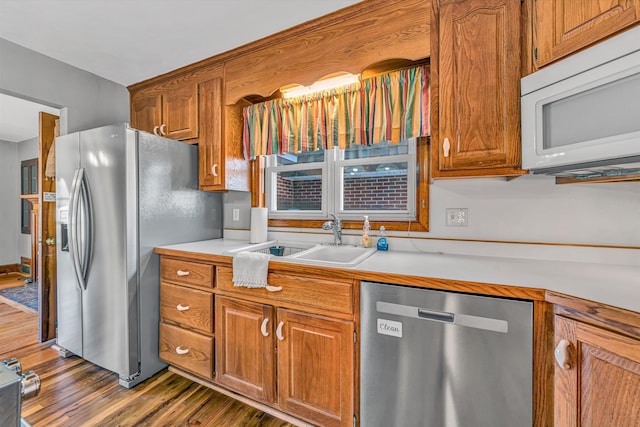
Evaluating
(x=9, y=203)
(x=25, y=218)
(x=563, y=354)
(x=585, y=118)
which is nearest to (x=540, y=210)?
(x=585, y=118)

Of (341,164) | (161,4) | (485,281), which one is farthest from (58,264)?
(485,281)

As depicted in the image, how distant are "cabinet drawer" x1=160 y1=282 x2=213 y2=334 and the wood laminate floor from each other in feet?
1.37

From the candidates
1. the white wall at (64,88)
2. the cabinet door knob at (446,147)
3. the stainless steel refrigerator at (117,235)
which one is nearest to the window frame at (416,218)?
the cabinet door knob at (446,147)

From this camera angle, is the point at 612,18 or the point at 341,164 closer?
the point at 612,18

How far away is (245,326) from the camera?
5.33ft

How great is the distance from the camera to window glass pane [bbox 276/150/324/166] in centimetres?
229

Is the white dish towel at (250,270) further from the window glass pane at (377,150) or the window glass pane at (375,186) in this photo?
the window glass pane at (377,150)

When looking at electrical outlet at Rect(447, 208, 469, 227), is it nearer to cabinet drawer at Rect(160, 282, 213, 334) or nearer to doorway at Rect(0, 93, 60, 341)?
cabinet drawer at Rect(160, 282, 213, 334)

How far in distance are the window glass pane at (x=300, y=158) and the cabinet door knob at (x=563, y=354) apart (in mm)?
1765

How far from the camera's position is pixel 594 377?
0.86 m

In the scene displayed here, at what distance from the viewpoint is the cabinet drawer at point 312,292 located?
52.7 inches

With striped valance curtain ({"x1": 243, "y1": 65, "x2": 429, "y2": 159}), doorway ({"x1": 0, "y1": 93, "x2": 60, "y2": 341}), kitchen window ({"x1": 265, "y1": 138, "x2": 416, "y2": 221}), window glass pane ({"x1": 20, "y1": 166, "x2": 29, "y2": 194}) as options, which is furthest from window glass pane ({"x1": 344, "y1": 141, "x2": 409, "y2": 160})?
window glass pane ({"x1": 20, "y1": 166, "x2": 29, "y2": 194})

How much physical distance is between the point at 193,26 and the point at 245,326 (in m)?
1.96

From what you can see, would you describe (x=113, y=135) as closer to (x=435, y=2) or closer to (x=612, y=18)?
(x=435, y=2)
